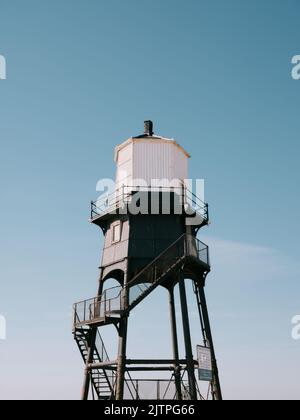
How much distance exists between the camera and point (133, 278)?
26.4 metres

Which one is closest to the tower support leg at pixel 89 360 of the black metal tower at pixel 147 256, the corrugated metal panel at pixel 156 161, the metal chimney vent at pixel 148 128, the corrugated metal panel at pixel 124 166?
the black metal tower at pixel 147 256

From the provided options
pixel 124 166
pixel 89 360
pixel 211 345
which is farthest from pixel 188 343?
pixel 124 166

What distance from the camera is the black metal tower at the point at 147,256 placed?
82.8ft

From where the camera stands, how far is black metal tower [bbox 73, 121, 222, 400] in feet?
82.8

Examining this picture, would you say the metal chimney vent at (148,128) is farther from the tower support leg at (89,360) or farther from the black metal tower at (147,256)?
the tower support leg at (89,360)

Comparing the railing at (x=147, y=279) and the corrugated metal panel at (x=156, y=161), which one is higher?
the corrugated metal panel at (x=156, y=161)

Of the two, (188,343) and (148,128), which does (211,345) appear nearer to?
(188,343)

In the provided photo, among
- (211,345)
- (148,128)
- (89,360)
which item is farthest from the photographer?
(148,128)

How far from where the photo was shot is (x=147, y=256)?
27.4 meters

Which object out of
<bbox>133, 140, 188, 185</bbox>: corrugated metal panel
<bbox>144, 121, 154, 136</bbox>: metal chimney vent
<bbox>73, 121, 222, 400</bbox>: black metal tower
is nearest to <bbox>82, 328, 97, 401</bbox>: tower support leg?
<bbox>73, 121, 222, 400</bbox>: black metal tower
